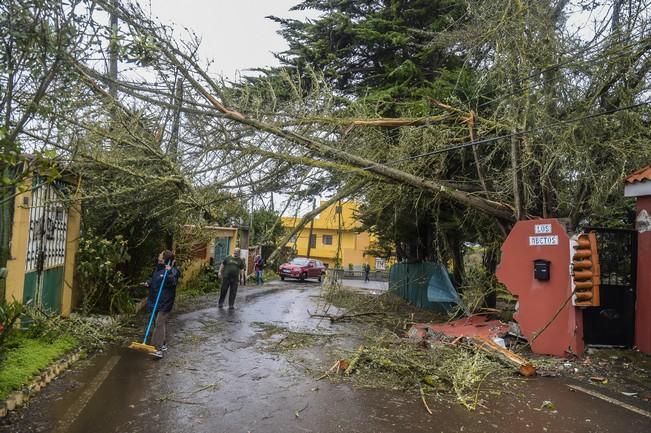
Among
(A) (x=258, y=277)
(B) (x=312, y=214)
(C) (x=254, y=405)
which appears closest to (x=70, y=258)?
(B) (x=312, y=214)

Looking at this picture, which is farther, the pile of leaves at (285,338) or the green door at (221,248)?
the green door at (221,248)

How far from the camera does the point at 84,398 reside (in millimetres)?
5707

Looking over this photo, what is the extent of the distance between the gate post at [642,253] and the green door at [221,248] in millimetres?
18929

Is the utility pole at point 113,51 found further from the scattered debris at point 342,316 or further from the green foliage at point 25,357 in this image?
the scattered debris at point 342,316

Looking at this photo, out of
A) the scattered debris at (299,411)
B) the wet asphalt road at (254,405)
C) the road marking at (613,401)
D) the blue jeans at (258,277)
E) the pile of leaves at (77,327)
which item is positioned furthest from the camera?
the blue jeans at (258,277)

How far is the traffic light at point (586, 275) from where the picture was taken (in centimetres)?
793

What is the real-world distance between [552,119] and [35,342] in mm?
8676

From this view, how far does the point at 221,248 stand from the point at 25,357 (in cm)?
1937

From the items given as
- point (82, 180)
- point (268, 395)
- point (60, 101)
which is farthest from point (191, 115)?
point (268, 395)

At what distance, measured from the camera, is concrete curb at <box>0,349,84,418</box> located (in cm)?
505

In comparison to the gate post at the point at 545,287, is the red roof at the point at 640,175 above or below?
above

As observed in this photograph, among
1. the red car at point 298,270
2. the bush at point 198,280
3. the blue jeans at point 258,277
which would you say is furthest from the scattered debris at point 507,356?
the red car at point 298,270

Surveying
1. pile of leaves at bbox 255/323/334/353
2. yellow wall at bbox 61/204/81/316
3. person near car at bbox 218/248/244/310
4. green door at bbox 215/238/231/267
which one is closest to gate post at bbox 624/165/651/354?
pile of leaves at bbox 255/323/334/353

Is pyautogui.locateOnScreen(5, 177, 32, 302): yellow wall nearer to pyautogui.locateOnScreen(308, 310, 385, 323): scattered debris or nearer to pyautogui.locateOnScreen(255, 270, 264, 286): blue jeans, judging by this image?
pyautogui.locateOnScreen(308, 310, 385, 323): scattered debris
